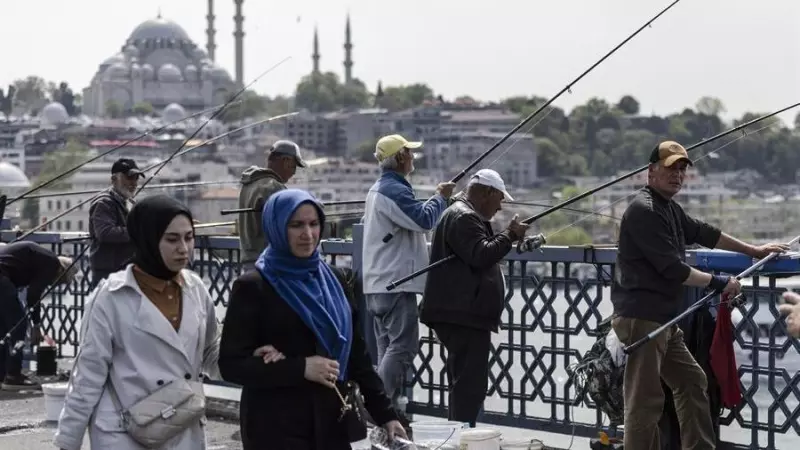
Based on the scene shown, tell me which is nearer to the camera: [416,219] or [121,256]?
[416,219]

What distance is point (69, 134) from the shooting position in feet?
527

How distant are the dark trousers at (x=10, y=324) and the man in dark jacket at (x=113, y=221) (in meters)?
0.67

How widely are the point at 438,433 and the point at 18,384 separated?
4076 mm

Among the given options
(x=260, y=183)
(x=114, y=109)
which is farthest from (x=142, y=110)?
(x=260, y=183)

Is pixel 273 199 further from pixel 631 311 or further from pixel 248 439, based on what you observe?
pixel 631 311

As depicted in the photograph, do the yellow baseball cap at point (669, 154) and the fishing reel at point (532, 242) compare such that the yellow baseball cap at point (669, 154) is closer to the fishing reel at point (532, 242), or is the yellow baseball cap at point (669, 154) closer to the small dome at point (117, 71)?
the fishing reel at point (532, 242)

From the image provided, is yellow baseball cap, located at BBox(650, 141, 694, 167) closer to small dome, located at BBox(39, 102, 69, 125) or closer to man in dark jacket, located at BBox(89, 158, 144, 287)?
man in dark jacket, located at BBox(89, 158, 144, 287)

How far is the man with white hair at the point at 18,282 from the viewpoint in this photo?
9.65m

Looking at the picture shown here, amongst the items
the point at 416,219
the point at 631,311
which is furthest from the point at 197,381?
the point at 416,219

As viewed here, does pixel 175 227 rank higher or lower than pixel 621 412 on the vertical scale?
higher

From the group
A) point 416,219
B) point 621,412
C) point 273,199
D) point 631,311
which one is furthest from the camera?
point 416,219

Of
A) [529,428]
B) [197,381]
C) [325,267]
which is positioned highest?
[325,267]

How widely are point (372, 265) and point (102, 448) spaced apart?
10.0ft

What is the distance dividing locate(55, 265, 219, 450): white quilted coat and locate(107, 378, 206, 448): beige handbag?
0.05 feet
